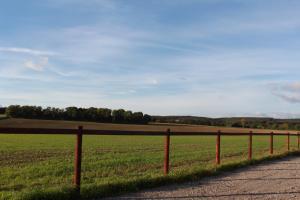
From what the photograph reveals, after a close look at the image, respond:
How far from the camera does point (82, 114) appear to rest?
4011 inches

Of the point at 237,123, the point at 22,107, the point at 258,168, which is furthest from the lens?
the point at 237,123

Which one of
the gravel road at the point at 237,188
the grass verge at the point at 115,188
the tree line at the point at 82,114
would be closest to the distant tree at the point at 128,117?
the tree line at the point at 82,114

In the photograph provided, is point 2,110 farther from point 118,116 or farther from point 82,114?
point 118,116

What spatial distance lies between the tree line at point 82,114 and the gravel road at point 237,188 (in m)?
82.1

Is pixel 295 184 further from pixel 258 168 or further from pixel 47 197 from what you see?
pixel 47 197

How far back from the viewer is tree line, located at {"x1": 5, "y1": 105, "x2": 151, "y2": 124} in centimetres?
9250

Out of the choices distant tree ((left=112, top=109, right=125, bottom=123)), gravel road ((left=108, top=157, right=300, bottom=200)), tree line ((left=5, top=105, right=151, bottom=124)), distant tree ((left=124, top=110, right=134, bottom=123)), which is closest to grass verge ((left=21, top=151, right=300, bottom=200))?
gravel road ((left=108, top=157, right=300, bottom=200))

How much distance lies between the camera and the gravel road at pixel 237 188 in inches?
372

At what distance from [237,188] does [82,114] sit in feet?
304

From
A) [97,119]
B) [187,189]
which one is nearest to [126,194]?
[187,189]

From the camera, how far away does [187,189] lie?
1030 centimetres

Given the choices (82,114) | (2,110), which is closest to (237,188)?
(2,110)

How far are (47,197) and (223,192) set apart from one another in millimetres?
3952

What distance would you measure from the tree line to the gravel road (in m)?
82.1
